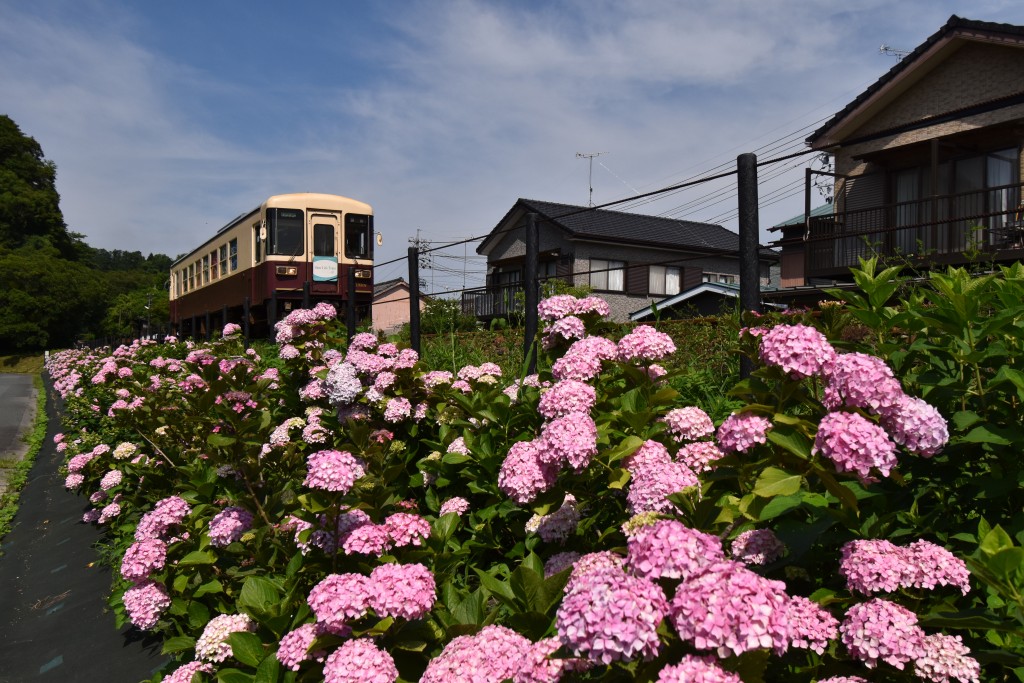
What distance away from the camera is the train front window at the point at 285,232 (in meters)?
14.3

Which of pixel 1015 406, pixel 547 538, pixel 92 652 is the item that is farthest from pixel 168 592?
pixel 1015 406

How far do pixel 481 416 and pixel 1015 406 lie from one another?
1.76m

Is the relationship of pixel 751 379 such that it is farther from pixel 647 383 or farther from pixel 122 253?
pixel 122 253

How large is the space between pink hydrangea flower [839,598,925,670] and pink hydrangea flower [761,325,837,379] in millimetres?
454

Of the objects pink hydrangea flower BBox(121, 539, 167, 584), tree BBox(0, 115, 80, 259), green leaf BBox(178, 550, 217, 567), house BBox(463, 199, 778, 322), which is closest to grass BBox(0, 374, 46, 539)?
pink hydrangea flower BBox(121, 539, 167, 584)

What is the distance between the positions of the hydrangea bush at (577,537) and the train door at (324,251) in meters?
11.4

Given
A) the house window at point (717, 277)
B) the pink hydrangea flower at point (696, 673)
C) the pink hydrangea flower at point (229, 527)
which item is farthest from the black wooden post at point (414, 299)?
the house window at point (717, 277)

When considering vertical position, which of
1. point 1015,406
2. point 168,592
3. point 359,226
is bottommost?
point 168,592

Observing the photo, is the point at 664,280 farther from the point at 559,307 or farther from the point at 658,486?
the point at 658,486

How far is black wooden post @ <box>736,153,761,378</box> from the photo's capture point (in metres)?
2.93

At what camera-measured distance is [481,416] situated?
2.80 metres

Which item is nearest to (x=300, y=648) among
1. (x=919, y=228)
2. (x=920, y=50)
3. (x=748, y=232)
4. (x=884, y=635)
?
(x=884, y=635)

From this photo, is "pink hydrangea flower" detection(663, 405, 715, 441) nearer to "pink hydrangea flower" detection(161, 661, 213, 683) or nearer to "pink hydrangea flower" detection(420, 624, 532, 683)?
"pink hydrangea flower" detection(420, 624, 532, 683)

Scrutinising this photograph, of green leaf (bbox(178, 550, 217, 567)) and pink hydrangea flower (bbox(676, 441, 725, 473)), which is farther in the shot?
green leaf (bbox(178, 550, 217, 567))
